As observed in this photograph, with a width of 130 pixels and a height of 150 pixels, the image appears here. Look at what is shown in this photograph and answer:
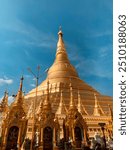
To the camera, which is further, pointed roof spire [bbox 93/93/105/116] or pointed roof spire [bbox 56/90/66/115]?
pointed roof spire [bbox 93/93/105/116]

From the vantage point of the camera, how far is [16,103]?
21.3 m

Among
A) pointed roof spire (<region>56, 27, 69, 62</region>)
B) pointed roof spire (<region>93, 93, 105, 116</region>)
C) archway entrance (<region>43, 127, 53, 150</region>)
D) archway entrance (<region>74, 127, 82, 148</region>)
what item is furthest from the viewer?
pointed roof spire (<region>56, 27, 69, 62</region>)

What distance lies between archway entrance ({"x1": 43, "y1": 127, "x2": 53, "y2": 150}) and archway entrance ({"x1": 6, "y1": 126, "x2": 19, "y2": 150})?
288 centimetres

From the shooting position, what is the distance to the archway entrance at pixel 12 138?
19.0m

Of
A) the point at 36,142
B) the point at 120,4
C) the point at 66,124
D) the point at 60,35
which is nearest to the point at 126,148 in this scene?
the point at 120,4

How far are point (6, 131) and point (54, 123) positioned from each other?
16.1 feet

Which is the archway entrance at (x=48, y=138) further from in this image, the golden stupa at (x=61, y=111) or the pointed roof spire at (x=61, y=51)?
the pointed roof spire at (x=61, y=51)

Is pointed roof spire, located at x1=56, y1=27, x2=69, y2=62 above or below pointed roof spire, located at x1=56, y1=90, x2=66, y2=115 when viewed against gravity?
above

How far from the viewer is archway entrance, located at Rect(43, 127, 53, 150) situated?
62.3 ft

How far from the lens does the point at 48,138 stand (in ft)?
63.7

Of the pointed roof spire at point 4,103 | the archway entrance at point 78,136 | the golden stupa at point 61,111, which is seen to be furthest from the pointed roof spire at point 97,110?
the pointed roof spire at point 4,103

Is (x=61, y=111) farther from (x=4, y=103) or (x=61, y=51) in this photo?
(x=61, y=51)

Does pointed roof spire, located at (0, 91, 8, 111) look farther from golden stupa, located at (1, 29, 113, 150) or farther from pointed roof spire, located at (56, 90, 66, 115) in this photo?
pointed roof spire, located at (56, 90, 66, 115)

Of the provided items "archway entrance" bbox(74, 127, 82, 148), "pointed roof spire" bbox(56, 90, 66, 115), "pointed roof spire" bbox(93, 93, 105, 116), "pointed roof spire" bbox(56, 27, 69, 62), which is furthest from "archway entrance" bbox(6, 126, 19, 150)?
"pointed roof spire" bbox(56, 27, 69, 62)
